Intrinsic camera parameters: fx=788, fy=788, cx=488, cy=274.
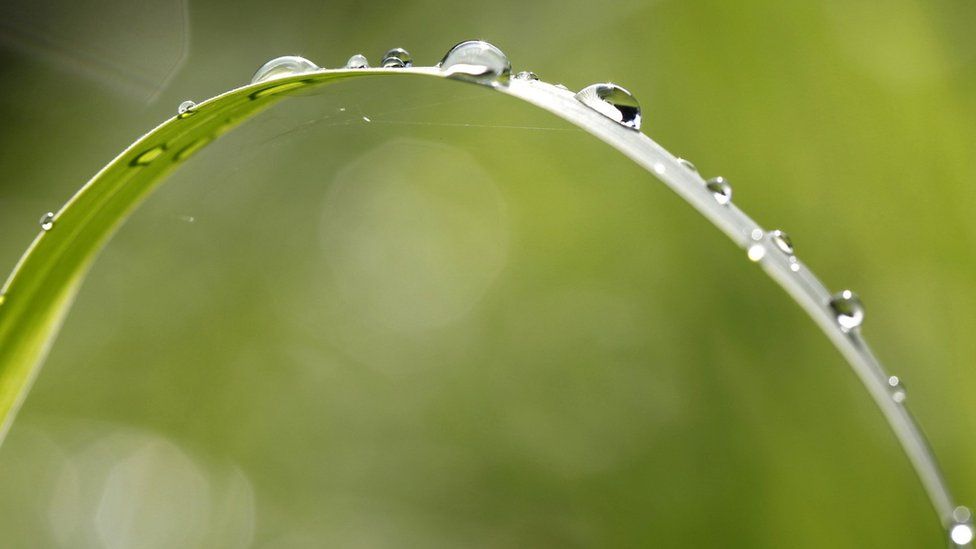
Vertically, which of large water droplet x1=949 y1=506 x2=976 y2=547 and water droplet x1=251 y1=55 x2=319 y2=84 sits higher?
water droplet x1=251 y1=55 x2=319 y2=84

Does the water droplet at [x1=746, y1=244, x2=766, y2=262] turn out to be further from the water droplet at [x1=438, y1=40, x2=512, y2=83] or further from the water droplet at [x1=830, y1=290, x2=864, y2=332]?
the water droplet at [x1=438, y1=40, x2=512, y2=83]

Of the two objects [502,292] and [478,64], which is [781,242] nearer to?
[478,64]

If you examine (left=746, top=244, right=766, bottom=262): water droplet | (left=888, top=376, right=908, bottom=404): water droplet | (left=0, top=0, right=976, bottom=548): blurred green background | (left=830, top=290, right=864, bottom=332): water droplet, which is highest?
(left=0, top=0, right=976, bottom=548): blurred green background

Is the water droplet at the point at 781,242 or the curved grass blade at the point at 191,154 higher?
the water droplet at the point at 781,242

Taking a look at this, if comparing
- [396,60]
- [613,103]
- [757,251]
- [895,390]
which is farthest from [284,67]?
[895,390]

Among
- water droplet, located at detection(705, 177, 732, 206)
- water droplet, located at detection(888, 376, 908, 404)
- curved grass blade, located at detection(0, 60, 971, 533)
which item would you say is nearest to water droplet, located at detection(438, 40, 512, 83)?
curved grass blade, located at detection(0, 60, 971, 533)

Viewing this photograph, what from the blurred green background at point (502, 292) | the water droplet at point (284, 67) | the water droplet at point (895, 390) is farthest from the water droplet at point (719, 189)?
the blurred green background at point (502, 292)

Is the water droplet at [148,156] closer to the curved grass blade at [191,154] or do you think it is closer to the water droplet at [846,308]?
the curved grass blade at [191,154]

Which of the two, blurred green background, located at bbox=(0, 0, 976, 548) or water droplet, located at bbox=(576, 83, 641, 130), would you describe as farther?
blurred green background, located at bbox=(0, 0, 976, 548)
